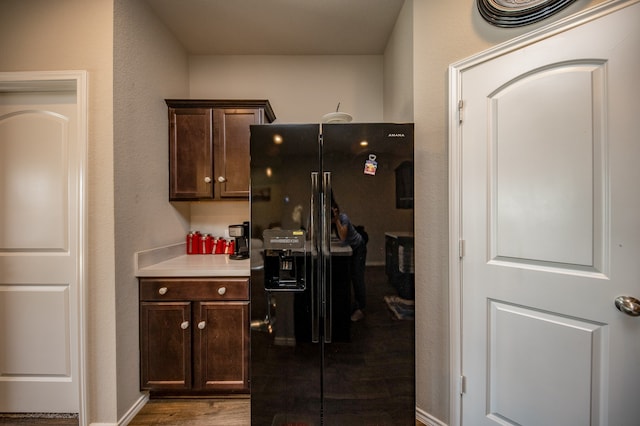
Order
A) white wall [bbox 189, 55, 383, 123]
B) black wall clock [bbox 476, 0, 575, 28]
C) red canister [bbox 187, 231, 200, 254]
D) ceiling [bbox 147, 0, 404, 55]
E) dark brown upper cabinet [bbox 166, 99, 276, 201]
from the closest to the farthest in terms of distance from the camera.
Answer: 1. black wall clock [bbox 476, 0, 575, 28]
2. ceiling [bbox 147, 0, 404, 55]
3. dark brown upper cabinet [bbox 166, 99, 276, 201]
4. red canister [bbox 187, 231, 200, 254]
5. white wall [bbox 189, 55, 383, 123]

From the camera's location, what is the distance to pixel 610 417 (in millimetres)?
1027

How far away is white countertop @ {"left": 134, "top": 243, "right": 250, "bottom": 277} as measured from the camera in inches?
65.0

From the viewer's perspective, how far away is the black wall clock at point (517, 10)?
1121 millimetres

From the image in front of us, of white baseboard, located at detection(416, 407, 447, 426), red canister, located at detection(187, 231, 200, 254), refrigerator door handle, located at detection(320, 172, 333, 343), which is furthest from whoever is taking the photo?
red canister, located at detection(187, 231, 200, 254)

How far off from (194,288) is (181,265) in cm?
24

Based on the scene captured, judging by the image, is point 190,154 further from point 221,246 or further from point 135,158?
point 221,246

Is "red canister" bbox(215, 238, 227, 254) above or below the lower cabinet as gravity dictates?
above

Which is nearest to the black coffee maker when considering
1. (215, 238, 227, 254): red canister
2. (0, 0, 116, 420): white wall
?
(215, 238, 227, 254): red canister

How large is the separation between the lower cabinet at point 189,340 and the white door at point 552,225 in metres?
1.43

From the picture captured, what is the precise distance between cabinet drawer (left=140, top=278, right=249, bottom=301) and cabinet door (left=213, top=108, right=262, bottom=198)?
2.35ft

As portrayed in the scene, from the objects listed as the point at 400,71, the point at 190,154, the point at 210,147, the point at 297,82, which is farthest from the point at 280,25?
the point at 190,154

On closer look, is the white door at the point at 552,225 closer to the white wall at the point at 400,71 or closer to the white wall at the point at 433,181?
the white wall at the point at 433,181

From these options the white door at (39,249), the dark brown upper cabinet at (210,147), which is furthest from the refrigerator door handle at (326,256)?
Answer: the white door at (39,249)

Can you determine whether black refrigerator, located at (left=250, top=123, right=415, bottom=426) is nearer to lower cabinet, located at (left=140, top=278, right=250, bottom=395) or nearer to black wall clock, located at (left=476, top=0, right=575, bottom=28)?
lower cabinet, located at (left=140, top=278, right=250, bottom=395)
